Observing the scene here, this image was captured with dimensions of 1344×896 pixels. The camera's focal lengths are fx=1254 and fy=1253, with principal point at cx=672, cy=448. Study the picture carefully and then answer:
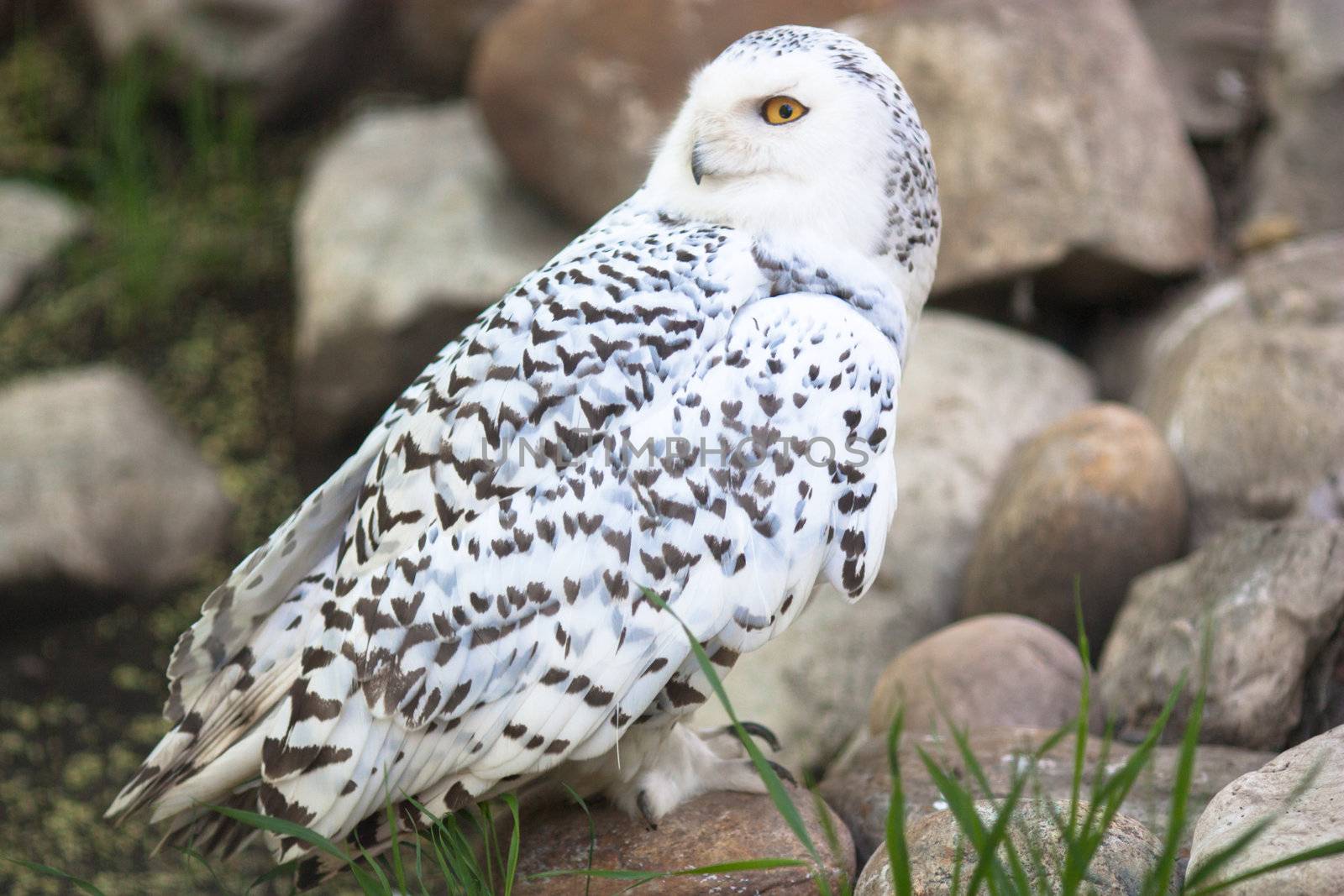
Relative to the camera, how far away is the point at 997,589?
301cm

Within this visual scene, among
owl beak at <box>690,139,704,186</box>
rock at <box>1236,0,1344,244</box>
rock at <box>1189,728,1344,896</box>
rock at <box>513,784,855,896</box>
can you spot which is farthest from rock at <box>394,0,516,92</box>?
rock at <box>1189,728,1344,896</box>

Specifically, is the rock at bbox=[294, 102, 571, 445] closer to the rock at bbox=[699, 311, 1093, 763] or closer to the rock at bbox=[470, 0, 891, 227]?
the rock at bbox=[470, 0, 891, 227]

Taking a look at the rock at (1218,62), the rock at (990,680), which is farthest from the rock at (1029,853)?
the rock at (1218,62)

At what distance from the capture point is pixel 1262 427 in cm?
286

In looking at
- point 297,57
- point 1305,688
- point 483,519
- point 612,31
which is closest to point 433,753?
point 483,519

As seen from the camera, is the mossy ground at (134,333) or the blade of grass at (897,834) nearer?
the blade of grass at (897,834)

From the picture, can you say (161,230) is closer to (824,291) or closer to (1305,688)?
(824,291)

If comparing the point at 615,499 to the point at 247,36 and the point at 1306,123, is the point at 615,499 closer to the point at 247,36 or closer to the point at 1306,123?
the point at 1306,123

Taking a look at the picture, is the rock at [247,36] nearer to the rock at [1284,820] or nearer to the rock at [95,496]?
the rock at [95,496]

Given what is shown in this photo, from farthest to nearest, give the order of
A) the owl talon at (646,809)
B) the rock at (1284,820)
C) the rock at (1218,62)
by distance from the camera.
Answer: the rock at (1218,62) → the owl talon at (646,809) → the rock at (1284,820)

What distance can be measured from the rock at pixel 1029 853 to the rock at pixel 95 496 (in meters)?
2.83

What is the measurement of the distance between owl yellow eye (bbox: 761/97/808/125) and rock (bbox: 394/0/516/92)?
3.37 m

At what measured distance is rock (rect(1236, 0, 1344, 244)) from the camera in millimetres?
3809

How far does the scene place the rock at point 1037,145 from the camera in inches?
147
